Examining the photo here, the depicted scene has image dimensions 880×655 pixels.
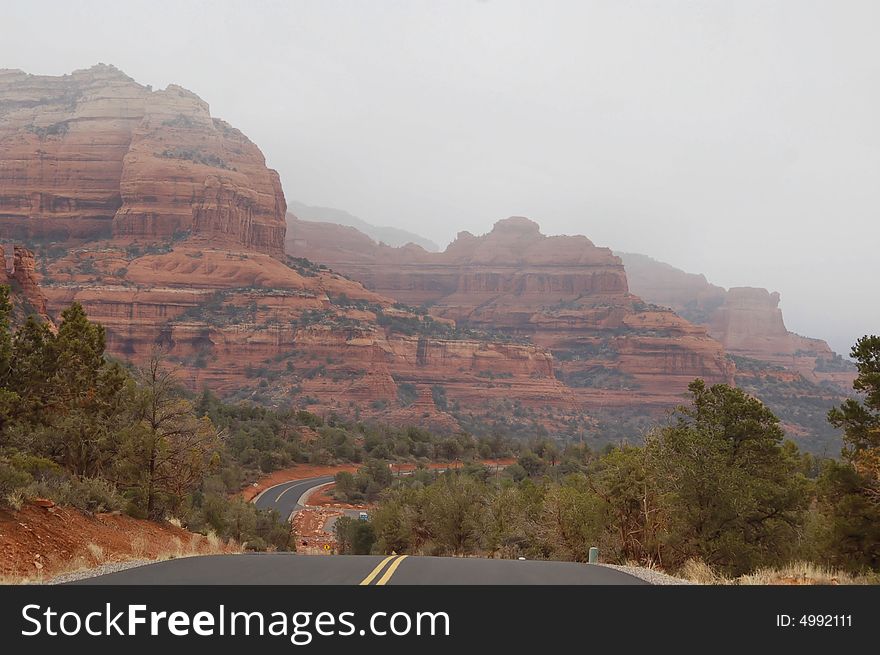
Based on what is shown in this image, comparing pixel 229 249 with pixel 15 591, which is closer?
pixel 15 591

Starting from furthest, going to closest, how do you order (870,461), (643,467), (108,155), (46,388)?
(108,155) < (643,467) < (870,461) < (46,388)

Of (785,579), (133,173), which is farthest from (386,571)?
(133,173)

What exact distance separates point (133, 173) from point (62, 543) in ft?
440

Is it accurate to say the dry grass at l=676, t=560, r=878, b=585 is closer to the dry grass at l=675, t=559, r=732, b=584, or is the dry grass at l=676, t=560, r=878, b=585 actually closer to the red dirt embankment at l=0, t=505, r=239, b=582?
the dry grass at l=675, t=559, r=732, b=584

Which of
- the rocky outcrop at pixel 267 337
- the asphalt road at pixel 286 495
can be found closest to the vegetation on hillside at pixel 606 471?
the asphalt road at pixel 286 495

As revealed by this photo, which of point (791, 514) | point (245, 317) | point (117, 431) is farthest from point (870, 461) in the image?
point (245, 317)

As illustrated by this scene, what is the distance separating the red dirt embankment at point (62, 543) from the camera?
12648 mm

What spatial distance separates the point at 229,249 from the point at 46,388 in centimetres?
11835

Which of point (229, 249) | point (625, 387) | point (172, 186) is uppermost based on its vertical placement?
point (172, 186)

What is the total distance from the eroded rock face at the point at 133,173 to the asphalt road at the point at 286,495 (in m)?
75.1

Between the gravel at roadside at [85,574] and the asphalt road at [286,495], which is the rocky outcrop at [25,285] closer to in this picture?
the asphalt road at [286,495]

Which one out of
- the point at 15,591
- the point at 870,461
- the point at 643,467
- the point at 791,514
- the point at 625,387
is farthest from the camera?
the point at 625,387

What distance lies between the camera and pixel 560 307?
191 m

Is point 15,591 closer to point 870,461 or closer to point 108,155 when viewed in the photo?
point 870,461
